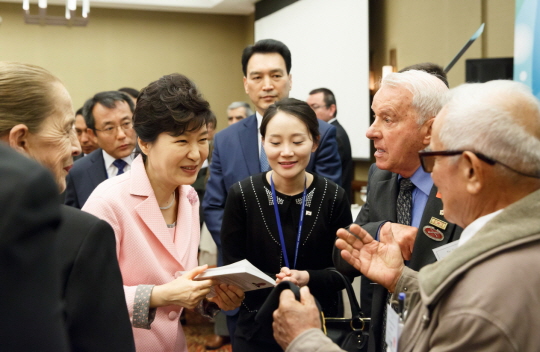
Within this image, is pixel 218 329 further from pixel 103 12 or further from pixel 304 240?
pixel 103 12

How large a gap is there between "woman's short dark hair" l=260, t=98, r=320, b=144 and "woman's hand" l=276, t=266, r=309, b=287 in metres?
0.68

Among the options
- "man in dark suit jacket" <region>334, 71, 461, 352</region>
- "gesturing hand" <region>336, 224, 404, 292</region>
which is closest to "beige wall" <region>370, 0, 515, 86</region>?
"man in dark suit jacket" <region>334, 71, 461, 352</region>

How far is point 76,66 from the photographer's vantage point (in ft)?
32.4

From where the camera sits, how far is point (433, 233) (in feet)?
5.98

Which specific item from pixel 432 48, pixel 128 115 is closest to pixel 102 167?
pixel 128 115

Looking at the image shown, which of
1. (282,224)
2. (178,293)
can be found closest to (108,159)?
(282,224)

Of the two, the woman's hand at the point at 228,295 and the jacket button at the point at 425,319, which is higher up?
the jacket button at the point at 425,319

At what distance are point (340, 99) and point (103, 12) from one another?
16.6ft

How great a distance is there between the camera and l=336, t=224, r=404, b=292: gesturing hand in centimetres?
177

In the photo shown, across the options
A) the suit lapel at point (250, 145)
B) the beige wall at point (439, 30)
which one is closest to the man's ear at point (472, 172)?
the suit lapel at point (250, 145)

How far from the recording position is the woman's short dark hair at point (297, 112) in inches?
98.0

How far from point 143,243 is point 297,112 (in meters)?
0.97

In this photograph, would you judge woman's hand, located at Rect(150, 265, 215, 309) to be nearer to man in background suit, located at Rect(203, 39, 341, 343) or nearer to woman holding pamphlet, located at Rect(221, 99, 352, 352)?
woman holding pamphlet, located at Rect(221, 99, 352, 352)

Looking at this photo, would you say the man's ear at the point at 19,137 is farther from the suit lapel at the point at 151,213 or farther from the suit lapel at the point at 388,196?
the suit lapel at the point at 388,196
